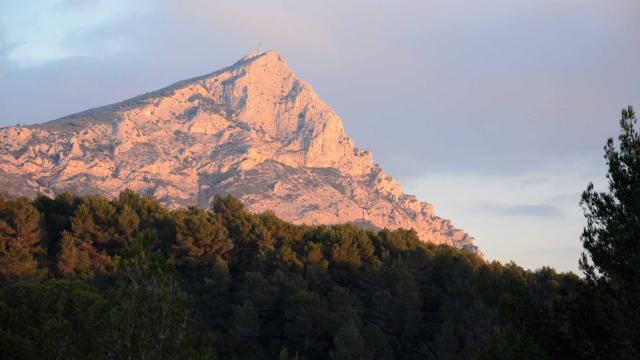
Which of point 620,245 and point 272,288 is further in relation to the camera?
point 272,288

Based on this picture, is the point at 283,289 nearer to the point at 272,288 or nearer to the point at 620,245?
the point at 272,288

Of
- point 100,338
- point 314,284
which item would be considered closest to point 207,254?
point 314,284

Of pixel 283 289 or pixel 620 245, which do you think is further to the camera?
pixel 283 289

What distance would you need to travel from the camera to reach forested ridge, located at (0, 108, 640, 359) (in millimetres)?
19656

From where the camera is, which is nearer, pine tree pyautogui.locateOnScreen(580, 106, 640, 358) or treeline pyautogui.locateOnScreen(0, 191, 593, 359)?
pine tree pyautogui.locateOnScreen(580, 106, 640, 358)

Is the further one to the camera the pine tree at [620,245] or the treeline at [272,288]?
the treeline at [272,288]

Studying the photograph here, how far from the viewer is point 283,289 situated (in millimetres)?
47875

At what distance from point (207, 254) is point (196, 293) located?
5.60 m

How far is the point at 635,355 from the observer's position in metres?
17.4

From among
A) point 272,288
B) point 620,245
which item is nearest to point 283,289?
point 272,288

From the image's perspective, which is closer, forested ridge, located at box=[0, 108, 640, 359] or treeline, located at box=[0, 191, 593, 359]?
forested ridge, located at box=[0, 108, 640, 359]

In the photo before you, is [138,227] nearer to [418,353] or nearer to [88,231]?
[88,231]

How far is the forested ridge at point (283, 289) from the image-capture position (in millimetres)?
19656

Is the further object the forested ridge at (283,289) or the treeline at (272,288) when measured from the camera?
the treeline at (272,288)
